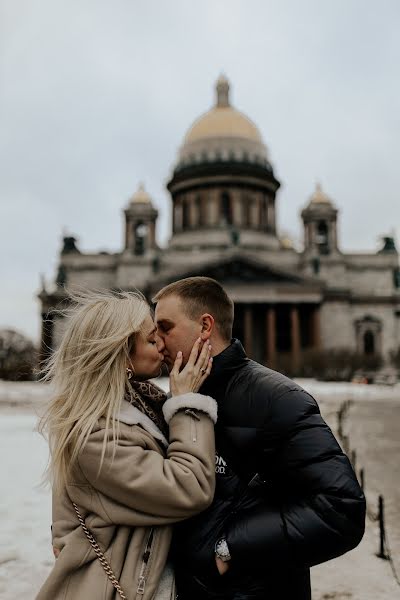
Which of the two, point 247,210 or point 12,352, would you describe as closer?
point 247,210

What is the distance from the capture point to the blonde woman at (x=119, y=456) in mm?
2191

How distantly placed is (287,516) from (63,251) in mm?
51353

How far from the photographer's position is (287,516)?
220cm

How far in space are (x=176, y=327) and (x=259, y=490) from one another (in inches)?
30.4

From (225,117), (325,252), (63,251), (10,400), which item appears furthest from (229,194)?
(10,400)

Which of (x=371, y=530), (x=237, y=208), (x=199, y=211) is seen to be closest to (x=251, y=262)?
(x=237, y=208)

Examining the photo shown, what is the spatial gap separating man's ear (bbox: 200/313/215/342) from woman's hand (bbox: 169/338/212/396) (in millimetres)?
43

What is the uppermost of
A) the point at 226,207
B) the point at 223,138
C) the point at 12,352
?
the point at 223,138

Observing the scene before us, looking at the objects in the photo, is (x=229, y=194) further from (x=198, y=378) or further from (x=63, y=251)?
(x=198, y=378)

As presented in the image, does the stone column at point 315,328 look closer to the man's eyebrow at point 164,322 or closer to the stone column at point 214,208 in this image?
the stone column at point 214,208

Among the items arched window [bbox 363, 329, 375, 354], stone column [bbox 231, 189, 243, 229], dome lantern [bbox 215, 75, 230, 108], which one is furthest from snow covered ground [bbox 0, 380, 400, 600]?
dome lantern [bbox 215, 75, 230, 108]

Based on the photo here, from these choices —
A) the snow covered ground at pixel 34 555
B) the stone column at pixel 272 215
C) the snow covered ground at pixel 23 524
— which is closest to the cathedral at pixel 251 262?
the stone column at pixel 272 215

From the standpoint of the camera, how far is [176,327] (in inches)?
100

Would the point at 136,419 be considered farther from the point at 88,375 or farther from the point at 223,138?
the point at 223,138
